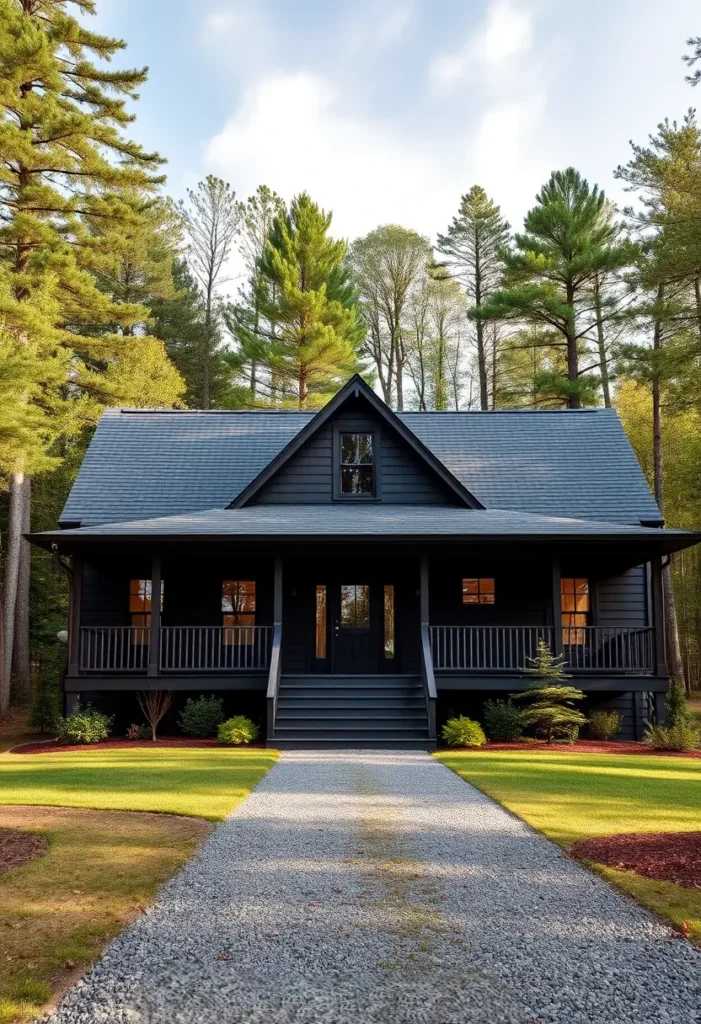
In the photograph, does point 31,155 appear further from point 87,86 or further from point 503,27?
point 503,27

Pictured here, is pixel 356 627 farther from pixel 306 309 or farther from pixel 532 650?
pixel 306 309

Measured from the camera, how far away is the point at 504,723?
14.9 meters

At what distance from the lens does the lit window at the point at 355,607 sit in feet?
59.3

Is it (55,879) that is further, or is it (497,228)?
(497,228)

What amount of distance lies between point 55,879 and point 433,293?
38.2 metres

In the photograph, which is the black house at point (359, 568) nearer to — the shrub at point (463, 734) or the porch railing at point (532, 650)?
the porch railing at point (532, 650)

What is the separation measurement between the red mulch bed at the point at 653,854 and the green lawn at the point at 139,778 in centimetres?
352

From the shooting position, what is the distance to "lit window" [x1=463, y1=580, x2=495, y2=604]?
18.4m

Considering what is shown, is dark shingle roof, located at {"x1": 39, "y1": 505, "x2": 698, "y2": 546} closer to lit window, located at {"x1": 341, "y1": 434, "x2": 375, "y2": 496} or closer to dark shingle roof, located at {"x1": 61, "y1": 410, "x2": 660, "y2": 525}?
lit window, located at {"x1": 341, "y1": 434, "x2": 375, "y2": 496}

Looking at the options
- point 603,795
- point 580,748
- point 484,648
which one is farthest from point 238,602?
point 603,795

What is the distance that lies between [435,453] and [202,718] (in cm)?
924

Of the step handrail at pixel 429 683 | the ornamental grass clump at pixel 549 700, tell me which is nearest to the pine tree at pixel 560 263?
the ornamental grass clump at pixel 549 700

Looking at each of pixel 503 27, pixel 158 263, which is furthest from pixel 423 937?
pixel 158 263

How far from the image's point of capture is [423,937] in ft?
15.0
